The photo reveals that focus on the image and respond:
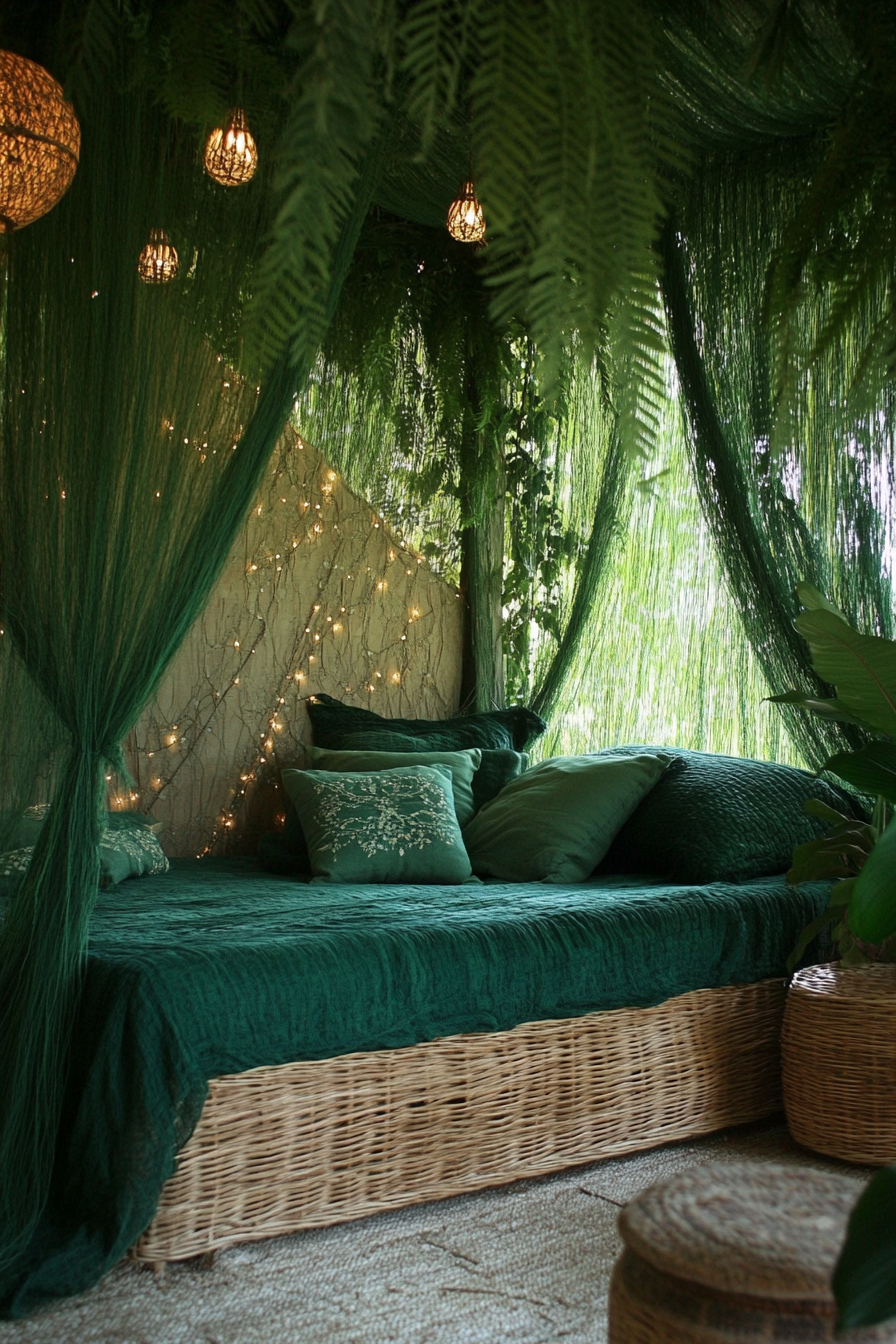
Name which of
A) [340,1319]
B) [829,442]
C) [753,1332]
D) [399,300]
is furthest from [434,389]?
[753,1332]

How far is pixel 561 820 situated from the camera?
345 centimetres

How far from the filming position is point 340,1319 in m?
2.02

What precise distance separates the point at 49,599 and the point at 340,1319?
1305 millimetres

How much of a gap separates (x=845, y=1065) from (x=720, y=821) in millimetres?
748

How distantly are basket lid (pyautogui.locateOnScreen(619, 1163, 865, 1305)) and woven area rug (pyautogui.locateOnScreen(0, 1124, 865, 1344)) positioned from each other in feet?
1.82

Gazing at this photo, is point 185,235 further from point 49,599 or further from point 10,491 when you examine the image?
point 49,599

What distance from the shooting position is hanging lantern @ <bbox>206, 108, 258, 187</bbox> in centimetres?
213

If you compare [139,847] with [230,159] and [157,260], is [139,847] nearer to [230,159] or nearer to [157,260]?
[157,260]

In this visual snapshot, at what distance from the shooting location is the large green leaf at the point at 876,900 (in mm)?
2027

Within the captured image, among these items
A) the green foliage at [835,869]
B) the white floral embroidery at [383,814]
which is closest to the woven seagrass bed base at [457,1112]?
the green foliage at [835,869]

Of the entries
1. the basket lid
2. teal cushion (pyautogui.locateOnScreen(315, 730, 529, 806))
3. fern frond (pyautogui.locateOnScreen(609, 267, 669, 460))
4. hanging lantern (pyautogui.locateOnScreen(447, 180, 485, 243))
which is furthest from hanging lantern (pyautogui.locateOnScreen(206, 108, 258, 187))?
teal cushion (pyautogui.locateOnScreen(315, 730, 529, 806))

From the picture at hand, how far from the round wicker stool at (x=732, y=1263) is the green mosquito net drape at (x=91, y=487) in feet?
3.19

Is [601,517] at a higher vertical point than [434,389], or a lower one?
lower

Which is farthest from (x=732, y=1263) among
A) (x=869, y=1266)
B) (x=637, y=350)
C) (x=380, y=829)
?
(x=380, y=829)
